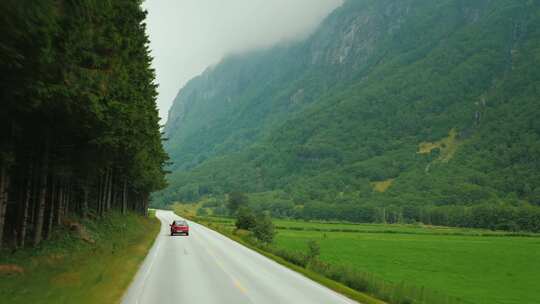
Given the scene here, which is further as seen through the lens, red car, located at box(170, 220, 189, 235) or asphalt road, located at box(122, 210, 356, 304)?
red car, located at box(170, 220, 189, 235)

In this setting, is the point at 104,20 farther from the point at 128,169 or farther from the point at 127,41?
the point at 128,169

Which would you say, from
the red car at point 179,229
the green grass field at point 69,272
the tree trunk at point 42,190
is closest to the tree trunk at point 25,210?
the tree trunk at point 42,190

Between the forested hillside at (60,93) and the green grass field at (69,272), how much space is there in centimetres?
142

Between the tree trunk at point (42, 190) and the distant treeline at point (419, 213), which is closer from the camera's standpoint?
the tree trunk at point (42, 190)

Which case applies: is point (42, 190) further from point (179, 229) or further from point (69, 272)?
point (179, 229)

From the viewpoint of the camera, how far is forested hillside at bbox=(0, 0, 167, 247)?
9422 mm

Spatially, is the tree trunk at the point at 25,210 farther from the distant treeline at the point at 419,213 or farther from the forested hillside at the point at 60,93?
the distant treeline at the point at 419,213

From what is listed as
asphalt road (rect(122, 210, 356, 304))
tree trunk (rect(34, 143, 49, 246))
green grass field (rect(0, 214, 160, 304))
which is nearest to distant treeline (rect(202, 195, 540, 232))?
green grass field (rect(0, 214, 160, 304))

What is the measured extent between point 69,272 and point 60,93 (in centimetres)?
573

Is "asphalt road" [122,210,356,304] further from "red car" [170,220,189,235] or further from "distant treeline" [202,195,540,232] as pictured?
"distant treeline" [202,195,540,232]

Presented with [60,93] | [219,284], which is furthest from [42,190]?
[219,284]

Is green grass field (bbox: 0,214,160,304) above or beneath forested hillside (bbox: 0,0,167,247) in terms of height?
beneath

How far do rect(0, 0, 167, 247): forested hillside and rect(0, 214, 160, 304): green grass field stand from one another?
1419 millimetres

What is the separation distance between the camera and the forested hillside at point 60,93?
9.42 meters
